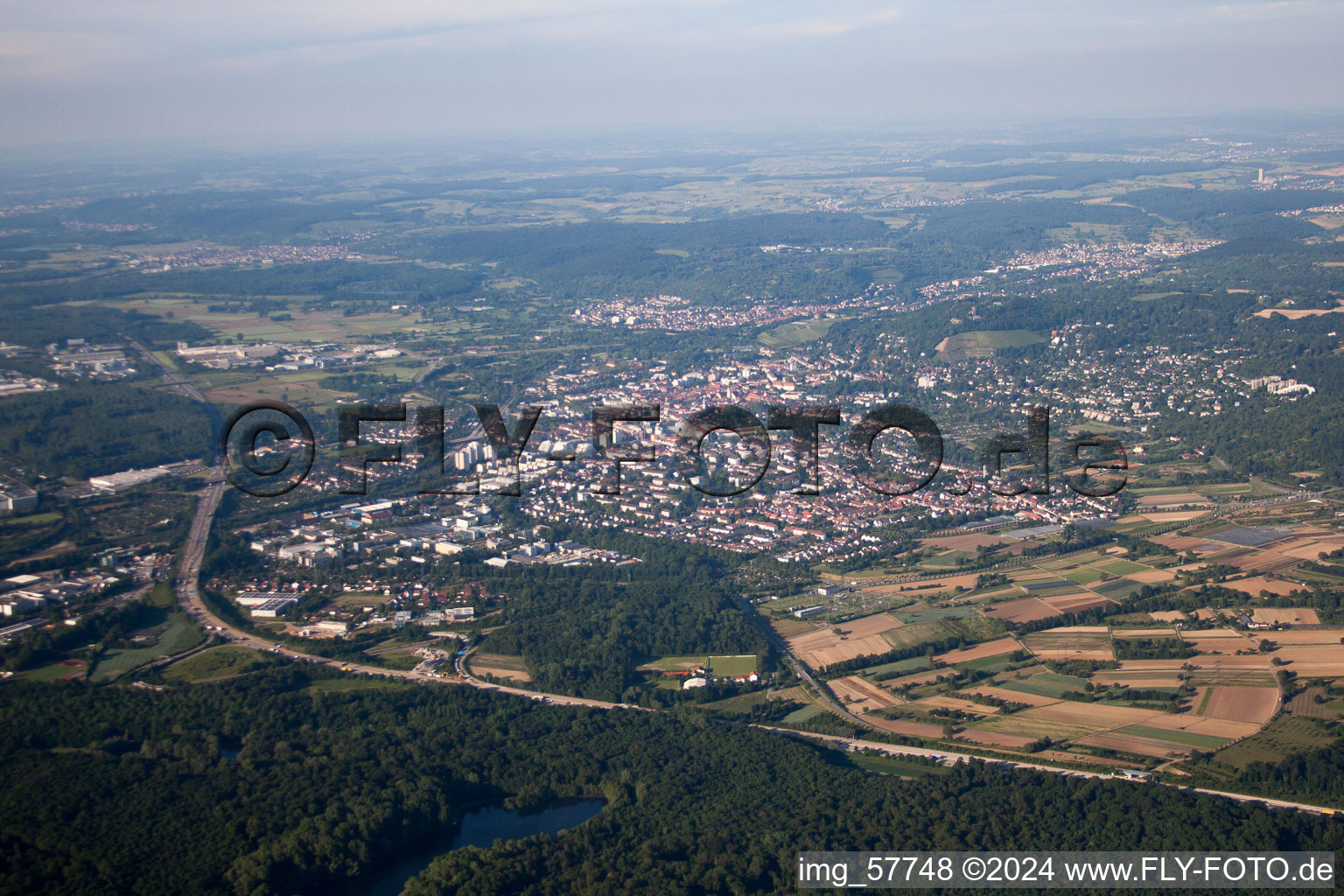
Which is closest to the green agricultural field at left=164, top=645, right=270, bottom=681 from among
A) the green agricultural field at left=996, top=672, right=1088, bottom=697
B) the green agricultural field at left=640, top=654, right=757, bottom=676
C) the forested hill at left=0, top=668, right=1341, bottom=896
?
the forested hill at left=0, top=668, right=1341, bottom=896

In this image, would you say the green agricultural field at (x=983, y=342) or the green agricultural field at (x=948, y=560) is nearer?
the green agricultural field at (x=948, y=560)

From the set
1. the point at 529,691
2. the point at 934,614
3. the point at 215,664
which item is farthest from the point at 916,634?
the point at 215,664

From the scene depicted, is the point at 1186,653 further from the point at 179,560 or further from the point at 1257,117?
the point at 1257,117

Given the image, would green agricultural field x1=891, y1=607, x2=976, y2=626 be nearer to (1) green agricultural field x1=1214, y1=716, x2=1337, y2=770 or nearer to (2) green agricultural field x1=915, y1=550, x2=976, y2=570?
(2) green agricultural field x1=915, y1=550, x2=976, y2=570

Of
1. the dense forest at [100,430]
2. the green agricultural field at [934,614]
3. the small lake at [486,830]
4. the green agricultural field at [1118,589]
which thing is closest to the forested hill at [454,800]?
the small lake at [486,830]

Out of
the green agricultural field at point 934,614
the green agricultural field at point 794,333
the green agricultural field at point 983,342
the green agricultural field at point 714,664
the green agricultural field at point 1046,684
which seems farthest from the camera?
the green agricultural field at point 794,333

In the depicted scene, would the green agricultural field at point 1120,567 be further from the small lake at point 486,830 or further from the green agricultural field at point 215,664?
the green agricultural field at point 215,664

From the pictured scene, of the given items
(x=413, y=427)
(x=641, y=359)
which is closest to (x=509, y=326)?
(x=641, y=359)
